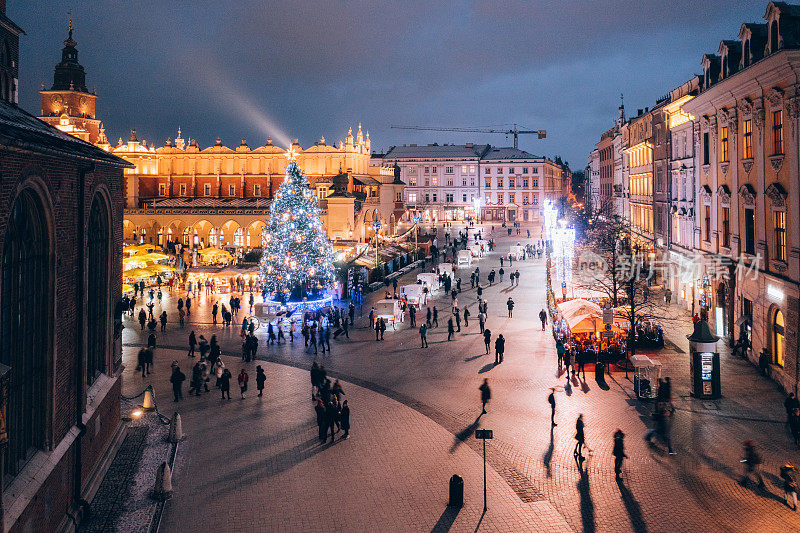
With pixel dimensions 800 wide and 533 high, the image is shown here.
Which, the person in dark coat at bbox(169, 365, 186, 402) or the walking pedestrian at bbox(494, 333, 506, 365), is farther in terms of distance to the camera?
the walking pedestrian at bbox(494, 333, 506, 365)

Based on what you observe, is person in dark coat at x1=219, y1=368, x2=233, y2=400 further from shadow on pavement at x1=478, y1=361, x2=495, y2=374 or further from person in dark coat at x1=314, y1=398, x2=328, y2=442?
shadow on pavement at x1=478, y1=361, x2=495, y2=374

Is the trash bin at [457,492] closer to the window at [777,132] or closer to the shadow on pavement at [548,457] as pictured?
the shadow on pavement at [548,457]

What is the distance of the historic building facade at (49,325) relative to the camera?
29.6 feet

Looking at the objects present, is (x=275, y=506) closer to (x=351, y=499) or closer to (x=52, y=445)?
(x=351, y=499)

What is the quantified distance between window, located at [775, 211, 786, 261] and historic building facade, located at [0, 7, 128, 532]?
19.6 m

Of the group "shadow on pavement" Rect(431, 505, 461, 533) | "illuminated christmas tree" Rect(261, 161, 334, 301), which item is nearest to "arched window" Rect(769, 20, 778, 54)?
"shadow on pavement" Rect(431, 505, 461, 533)

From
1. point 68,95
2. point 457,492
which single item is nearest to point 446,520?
point 457,492

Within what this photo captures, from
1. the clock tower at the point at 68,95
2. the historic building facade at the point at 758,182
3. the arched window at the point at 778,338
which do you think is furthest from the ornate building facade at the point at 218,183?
the arched window at the point at 778,338

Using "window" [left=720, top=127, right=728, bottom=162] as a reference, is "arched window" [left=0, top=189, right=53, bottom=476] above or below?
below

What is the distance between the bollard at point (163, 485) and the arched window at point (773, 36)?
67.0 ft

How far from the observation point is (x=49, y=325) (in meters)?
10.6

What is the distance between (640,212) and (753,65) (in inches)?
1169

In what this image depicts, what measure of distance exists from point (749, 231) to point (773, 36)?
7.11 m

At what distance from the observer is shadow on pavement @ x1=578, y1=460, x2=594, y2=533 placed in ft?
37.4
